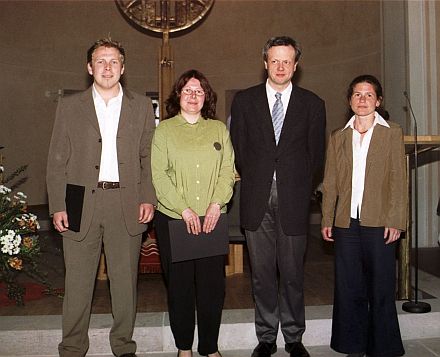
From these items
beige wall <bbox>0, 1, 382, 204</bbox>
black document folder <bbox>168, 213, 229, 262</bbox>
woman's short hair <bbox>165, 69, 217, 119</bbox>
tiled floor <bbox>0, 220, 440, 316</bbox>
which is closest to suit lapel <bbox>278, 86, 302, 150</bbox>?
woman's short hair <bbox>165, 69, 217, 119</bbox>

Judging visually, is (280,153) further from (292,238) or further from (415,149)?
(415,149)

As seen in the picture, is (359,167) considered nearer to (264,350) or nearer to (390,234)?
(390,234)

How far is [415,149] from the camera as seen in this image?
3.18 meters

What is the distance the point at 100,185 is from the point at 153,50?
7.21 m

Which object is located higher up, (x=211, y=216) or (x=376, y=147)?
(x=376, y=147)

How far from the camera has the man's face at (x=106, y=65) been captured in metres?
2.67

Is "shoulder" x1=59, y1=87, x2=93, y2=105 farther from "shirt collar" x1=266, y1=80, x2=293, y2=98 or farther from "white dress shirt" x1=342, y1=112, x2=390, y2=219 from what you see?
"white dress shirt" x1=342, y1=112, x2=390, y2=219

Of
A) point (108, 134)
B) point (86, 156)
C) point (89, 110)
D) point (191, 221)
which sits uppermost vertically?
point (89, 110)

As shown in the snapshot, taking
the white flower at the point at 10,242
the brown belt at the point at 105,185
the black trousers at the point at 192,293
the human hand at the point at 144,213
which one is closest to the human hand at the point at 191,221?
the black trousers at the point at 192,293

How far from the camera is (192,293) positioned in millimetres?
2684

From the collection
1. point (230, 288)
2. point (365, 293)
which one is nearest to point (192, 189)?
point (365, 293)

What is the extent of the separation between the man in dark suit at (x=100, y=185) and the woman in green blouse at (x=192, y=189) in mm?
130

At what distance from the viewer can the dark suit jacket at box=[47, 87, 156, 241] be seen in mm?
2670

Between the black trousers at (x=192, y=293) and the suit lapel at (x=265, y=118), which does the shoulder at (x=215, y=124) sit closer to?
the suit lapel at (x=265, y=118)
